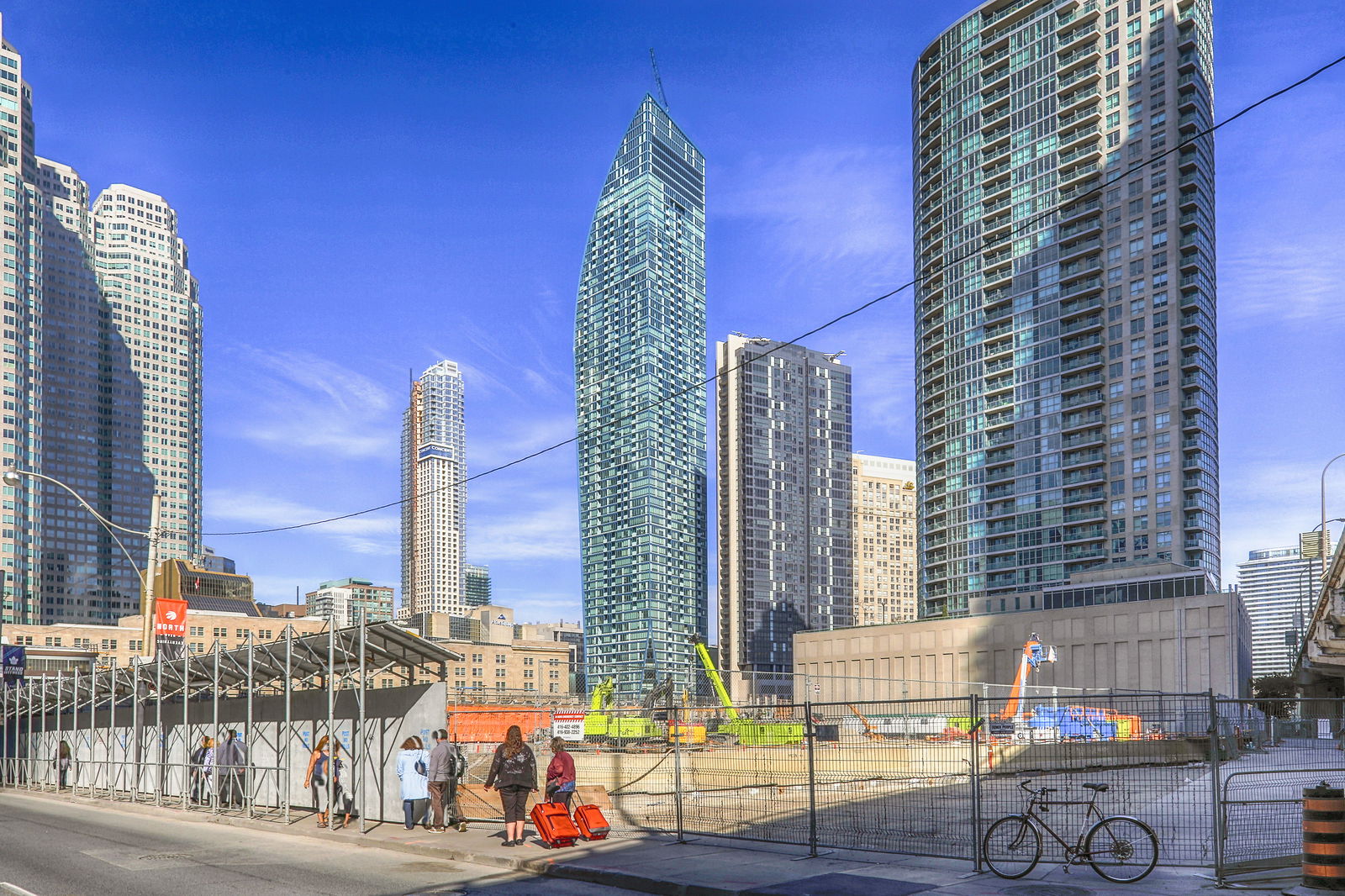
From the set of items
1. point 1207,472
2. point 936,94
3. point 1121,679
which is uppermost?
point 936,94

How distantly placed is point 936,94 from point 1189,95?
32.7 meters

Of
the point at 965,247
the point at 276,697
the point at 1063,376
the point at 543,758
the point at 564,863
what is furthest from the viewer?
the point at 965,247

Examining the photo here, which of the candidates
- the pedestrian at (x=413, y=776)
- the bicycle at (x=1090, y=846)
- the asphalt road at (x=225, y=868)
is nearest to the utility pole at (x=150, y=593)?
the asphalt road at (x=225, y=868)

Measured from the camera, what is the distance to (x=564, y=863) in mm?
15664

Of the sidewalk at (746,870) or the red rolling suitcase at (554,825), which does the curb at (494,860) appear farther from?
the red rolling suitcase at (554,825)

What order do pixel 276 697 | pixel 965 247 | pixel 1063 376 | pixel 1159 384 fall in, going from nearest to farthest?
pixel 276 697 → pixel 1159 384 → pixel 1063 376 → pixel 965 247

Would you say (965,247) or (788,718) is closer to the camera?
(788,718)

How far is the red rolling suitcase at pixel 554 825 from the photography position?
1738cm

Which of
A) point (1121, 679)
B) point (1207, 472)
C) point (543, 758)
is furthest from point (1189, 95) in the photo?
point (543, 758)

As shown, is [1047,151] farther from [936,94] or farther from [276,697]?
[276,697]

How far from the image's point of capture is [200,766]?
27.6 metres

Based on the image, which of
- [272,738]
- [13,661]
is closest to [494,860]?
[272,738]

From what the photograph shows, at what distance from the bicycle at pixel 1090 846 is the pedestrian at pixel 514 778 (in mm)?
7084

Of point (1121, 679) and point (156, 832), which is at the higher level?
point (156, 832)
